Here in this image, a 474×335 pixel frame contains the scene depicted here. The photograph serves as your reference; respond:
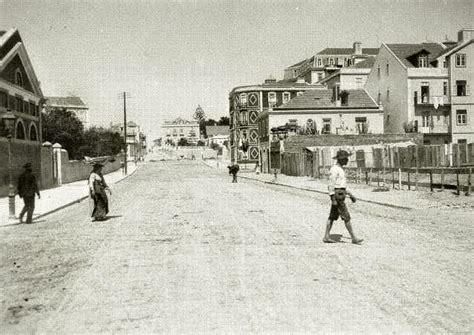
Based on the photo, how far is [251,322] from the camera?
214 inches

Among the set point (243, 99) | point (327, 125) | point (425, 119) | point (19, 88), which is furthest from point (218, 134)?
point (19, 88)

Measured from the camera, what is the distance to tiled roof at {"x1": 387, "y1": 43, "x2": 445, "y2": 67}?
185 ft

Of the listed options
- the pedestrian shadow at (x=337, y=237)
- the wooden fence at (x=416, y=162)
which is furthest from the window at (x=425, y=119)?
the pedestrian shadow at (x=337, y=237)

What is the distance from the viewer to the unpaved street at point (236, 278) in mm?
5551

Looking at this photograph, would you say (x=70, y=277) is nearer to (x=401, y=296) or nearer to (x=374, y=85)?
(x=401, y=296)

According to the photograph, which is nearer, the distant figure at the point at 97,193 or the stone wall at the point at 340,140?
the distant figure at the point at 97,193

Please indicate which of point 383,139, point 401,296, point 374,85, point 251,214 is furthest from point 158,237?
point 374,85

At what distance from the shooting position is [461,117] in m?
55.1

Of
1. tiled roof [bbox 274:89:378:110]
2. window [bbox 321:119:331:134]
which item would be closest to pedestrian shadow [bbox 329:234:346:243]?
tiled roof [bbox 274:89:378:110]

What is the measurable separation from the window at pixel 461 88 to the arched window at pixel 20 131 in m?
41.8

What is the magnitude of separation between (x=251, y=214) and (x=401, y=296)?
1023 centimetres

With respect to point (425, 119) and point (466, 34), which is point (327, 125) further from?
point (466, 34)

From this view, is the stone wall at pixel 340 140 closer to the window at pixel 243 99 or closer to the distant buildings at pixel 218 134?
the window at pixel 243 99

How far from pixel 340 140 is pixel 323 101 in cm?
834
